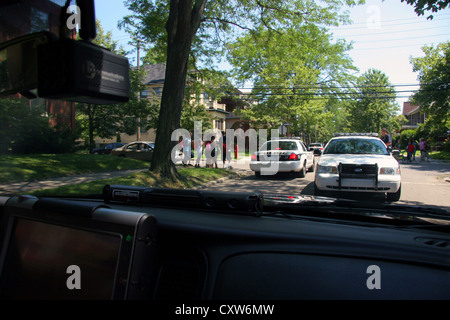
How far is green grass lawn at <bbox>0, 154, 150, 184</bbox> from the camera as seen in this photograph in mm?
11469

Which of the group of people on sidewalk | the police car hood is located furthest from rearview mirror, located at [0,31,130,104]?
the group of people on sidewalk

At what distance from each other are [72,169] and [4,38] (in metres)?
13.1

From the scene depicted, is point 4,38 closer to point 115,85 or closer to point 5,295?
point 115,85

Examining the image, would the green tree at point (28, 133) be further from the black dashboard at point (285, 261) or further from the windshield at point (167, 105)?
the black dashboard at point (285, 261)

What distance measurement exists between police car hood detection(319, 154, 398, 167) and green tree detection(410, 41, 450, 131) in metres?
23.2

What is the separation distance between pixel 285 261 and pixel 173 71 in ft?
32.5

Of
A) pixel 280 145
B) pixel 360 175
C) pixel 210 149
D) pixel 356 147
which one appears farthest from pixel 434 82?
pixel 360 175

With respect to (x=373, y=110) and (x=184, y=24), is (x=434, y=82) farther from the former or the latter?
(x=373, y=110)

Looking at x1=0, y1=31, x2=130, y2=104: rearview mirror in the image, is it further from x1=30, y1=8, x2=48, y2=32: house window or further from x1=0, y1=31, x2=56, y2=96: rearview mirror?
x1=30, y1=8, x2=48, y2=32: house window

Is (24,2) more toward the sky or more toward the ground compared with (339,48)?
more toward the ground

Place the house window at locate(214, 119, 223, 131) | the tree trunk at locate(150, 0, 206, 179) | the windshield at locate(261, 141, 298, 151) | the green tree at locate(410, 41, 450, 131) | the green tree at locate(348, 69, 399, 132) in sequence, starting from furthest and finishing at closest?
the green tree at locate(348, 69, 399, 132) < the house window at locate(214, 119, 223, 131) < the green tree at locate(410, 41, 450, 131) < the windshield at locate(261, 141, 298, 151) < the tree trunk at locate(150, 0, 206, 179)

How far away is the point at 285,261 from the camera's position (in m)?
1.25

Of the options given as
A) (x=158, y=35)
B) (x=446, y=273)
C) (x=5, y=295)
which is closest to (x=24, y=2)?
(x=5, y=295)
